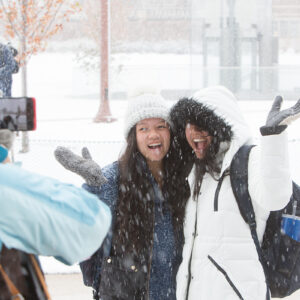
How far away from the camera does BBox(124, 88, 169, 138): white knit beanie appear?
2525 millimetres

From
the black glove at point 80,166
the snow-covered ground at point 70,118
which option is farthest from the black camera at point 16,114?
the snow-covered ground at point 70,118

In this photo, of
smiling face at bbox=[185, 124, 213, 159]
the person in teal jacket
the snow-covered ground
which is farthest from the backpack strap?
the snow-covered ground

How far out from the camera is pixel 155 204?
2418mm

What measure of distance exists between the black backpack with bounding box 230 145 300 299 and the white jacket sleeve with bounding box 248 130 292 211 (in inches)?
2.6

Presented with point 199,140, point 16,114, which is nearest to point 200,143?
point 199,140

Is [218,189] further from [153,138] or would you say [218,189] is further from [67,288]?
[67,288]

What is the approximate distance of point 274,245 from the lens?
2.00 meters

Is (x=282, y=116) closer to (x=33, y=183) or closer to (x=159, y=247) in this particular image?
(x=159, y=247)

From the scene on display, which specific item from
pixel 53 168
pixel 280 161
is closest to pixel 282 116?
pixel 280 161

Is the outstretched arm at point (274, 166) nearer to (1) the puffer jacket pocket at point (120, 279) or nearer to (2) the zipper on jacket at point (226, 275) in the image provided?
(2) the zipper on jacket at point (226, 275)

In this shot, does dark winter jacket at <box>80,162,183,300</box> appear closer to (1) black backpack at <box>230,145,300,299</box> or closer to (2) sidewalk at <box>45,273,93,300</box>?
(1) black backpack at <box>230,145,300,299</box>

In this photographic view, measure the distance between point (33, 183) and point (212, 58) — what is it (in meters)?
20.4

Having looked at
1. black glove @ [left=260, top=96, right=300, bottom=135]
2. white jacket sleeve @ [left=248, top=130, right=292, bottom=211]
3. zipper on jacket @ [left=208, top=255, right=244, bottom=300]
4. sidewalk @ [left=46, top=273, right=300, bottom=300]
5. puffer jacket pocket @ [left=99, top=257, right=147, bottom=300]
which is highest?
black glove @ [left=260, top=96, right=300, bottom=135]

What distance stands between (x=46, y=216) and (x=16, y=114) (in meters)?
0.37
